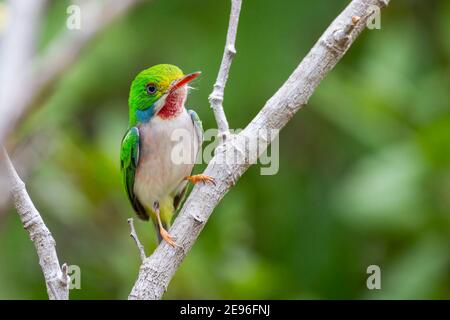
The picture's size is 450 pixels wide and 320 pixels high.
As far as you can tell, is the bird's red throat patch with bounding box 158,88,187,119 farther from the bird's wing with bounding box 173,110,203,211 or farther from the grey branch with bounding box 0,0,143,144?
the grey branch with bounding box 0,0,143,144

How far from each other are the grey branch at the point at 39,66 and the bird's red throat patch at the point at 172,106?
6.43ft

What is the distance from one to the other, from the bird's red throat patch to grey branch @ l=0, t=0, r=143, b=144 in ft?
6.43

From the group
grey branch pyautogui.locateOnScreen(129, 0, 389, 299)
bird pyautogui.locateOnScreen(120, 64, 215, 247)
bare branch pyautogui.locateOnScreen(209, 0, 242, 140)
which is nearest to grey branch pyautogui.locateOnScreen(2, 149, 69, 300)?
grey branch pyautogui.locateOnScreen(129, 0, 389, 299)

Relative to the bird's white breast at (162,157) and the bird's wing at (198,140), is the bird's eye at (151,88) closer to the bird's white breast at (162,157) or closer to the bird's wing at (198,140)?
the bird's white breast at (162,157)

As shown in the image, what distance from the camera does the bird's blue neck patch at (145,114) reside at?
3252 millimetres

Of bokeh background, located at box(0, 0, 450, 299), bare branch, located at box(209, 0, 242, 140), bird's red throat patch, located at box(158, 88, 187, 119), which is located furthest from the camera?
bokeh background, located at box(0, 0, 450, 299)

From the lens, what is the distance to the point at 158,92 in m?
3.12

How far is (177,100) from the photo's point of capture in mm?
3221

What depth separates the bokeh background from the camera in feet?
15.4

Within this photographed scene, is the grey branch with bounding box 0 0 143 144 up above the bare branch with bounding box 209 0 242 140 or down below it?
below

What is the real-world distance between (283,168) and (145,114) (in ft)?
8.50
